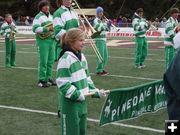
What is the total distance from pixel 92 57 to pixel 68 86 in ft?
44.7

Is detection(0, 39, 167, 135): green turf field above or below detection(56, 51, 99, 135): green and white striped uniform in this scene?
below

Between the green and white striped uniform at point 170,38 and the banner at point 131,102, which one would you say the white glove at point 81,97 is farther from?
the green and white striped uniform at point 170,38

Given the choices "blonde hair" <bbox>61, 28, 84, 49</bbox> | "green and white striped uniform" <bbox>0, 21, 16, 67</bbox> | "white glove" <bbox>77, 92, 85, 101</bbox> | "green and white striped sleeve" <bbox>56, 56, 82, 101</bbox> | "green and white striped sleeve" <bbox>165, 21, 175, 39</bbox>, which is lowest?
"green and white striped uniform" <bbox>0, 21, 16, 67</bbox>

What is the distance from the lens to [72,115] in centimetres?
491

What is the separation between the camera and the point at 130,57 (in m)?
18.0

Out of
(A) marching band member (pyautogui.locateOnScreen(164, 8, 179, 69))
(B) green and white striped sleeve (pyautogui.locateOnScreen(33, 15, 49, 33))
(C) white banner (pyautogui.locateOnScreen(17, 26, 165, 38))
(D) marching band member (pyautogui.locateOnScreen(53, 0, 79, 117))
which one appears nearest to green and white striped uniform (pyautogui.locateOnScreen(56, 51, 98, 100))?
(D) marching band member (pyautogui.locateOnScreen(53, 0, 79, 117))

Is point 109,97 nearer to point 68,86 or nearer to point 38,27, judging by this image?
point 68,86

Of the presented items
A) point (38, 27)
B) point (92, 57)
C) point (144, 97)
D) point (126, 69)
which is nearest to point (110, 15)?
point (92, 57)

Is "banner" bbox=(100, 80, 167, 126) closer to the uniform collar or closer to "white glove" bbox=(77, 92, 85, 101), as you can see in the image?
"white glove" bbox=(77, 92, 85, 101)

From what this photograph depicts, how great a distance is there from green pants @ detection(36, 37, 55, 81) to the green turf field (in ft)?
1.24

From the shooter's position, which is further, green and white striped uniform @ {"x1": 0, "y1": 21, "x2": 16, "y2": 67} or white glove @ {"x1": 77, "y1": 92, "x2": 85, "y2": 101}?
green and white striped uniform @ {"x1": 0, "y1": 21, "x2": 16, "y2": 67}

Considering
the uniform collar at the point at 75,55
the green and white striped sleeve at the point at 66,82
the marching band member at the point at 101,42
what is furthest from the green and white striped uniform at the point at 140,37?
the green and white striped sleeve at the point at 66,82

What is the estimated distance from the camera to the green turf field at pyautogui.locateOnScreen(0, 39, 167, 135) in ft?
22.2

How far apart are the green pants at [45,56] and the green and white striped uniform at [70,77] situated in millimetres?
5478
